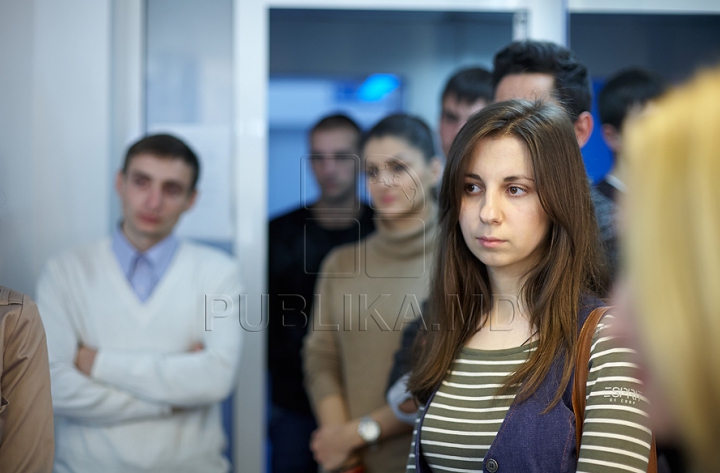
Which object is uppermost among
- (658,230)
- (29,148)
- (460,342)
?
(29,148)

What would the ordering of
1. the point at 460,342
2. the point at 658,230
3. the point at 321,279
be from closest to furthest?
1. the point at 658,230
2. the point at 460,342
3. the point at 321,279

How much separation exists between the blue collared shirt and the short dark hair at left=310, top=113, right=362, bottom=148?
794 mm

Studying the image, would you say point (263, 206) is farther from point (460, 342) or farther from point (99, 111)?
point (460, 342)

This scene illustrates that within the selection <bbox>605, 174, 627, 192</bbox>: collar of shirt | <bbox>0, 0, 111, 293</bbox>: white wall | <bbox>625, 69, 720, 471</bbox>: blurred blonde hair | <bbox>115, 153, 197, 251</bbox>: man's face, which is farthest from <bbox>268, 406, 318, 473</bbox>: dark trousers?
<bbox>625, 69, 720, 471</bbox>: blurred blonde hair

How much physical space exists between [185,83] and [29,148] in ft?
2.11

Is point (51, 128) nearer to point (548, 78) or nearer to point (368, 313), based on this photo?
point (368, 313)

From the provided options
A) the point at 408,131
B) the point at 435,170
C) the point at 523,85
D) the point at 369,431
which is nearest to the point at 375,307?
the point at 369,431

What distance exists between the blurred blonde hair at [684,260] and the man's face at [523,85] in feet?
3.34

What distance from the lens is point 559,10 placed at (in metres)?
2.53

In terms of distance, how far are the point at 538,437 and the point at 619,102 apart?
59.0 inches

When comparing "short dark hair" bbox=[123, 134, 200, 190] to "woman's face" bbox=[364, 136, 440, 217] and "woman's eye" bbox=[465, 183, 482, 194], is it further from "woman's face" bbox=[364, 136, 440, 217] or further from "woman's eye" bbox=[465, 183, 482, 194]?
"woman's eye" bbox=[465, 183, 482, 194]

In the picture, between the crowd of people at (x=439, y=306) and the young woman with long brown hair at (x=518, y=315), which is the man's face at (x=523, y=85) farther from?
the young woman with long brown hair at (x=518, y=315)

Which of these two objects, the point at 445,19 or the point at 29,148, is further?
the point at 445,19

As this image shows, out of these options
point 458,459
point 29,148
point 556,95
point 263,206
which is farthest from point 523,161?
point 29,148
